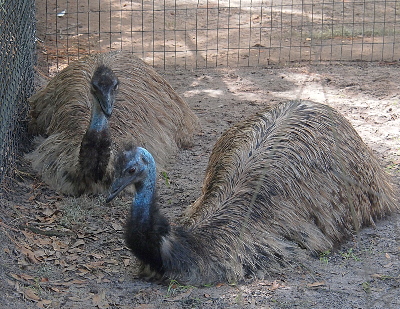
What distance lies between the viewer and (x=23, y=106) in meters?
7.30

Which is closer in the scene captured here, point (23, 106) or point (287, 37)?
point (23, 106)

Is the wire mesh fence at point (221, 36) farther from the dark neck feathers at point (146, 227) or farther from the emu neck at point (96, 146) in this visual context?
the dark neck feathers at point (146, 227)

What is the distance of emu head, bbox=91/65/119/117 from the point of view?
5.92m

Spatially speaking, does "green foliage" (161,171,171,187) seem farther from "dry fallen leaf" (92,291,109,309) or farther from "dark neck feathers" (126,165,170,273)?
"dry fallen leaf" (92,291,109,309)

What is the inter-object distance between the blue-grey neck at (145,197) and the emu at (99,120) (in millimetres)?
1427

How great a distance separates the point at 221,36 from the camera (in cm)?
1120

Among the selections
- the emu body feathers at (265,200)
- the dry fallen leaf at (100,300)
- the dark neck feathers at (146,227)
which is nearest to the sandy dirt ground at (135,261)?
the dry fallen leaf at (100,300)

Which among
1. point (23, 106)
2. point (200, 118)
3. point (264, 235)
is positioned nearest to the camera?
point (264, 235)

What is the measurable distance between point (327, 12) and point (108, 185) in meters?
7.34

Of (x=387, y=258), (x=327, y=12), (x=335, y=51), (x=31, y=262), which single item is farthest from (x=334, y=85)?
(x=31, y=262)

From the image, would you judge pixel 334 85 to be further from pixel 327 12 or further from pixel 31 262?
pixel 31 262

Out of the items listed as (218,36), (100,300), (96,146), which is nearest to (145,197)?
(100,300)

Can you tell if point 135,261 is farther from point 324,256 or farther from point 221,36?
point 221,36

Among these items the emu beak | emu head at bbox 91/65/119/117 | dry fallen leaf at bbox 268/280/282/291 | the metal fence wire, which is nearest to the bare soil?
dry fallen leaf at bbox 268/280/282/291
